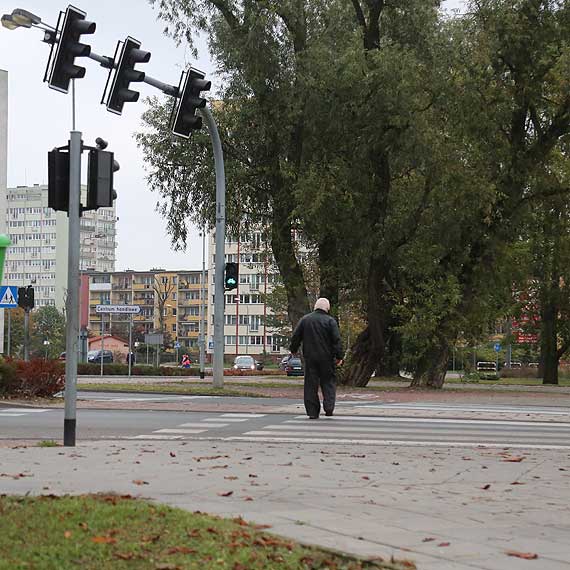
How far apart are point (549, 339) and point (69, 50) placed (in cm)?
4153

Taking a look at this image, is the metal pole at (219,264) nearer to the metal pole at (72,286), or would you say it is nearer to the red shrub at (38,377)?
the red shrub at (38,377)

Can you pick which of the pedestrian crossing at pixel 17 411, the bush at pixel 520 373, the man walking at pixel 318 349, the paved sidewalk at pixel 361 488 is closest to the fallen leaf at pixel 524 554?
the paved sidewalk at pixel 361 488

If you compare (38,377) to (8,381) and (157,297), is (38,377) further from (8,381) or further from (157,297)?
(157,297)

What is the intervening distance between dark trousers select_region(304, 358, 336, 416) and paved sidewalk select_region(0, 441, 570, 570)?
10.6ft

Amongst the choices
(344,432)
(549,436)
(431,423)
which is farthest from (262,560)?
(431,423)

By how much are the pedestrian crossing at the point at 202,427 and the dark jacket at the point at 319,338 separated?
1.55 m

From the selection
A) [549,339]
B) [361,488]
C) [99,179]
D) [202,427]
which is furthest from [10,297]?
[549,339]

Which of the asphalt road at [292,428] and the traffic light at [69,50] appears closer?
the asphalt road at [292,428]

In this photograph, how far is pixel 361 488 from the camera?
26.9ft

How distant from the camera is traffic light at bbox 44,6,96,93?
1656 centimetres

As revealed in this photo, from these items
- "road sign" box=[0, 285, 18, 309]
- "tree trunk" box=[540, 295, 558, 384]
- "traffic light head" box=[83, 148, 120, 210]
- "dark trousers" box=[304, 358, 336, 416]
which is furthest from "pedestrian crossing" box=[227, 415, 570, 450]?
"tree trunk" box=[540, 295, 558, 384]

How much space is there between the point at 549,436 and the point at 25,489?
8531 mm

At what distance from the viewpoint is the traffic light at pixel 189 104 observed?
20.5 m

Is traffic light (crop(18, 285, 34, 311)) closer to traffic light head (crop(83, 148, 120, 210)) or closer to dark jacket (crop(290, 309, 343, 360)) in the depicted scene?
dark jacket (crop(290, 309, 343, 360))
